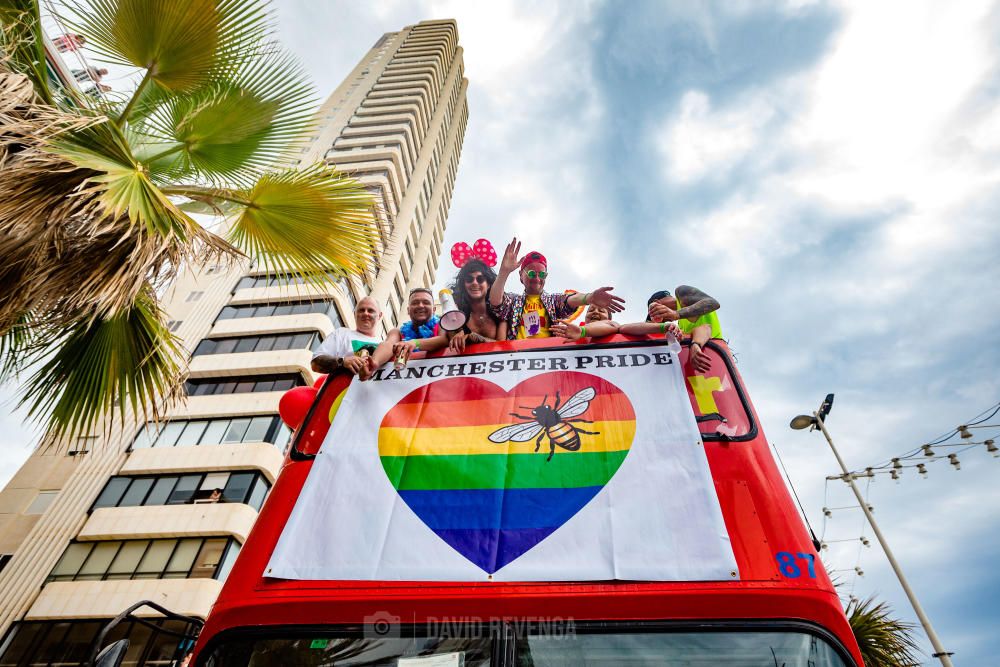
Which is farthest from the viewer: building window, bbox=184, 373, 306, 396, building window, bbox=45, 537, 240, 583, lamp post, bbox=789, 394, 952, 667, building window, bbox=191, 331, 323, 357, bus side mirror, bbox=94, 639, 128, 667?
building window, bbox=191, 331, 323, 357

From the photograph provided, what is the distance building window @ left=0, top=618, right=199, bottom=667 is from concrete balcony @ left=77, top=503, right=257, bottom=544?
2.61 metres

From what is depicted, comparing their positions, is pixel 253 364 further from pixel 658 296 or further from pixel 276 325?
pixel 658 296

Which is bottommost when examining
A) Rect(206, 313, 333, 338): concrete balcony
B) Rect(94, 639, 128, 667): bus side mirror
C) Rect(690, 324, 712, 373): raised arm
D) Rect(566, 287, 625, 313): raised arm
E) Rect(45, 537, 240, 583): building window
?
Rect(94, 639, 128, 667): bus side mirror

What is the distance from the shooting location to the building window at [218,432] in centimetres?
1928

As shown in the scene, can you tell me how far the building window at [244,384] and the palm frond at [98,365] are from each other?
17.8 m

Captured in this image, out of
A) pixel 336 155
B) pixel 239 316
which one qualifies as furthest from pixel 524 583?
pixel 336 155

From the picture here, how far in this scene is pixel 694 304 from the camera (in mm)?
3311

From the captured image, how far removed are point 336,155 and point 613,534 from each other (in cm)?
3553

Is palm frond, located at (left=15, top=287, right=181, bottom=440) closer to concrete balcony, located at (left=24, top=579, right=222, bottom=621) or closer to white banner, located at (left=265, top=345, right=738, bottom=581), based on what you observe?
white banner, located at (left=265, top=345, right=738, bottom=581)

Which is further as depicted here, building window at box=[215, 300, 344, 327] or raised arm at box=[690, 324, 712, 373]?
building window at box=[215, 300, 344, 327]

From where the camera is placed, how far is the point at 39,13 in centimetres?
351

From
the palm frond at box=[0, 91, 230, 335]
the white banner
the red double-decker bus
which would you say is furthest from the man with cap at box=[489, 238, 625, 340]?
the palm frond at box=[0, 91, 230, 335]

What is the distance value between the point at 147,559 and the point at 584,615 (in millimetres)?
19956

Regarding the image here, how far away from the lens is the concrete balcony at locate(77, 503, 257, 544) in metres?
16.7
